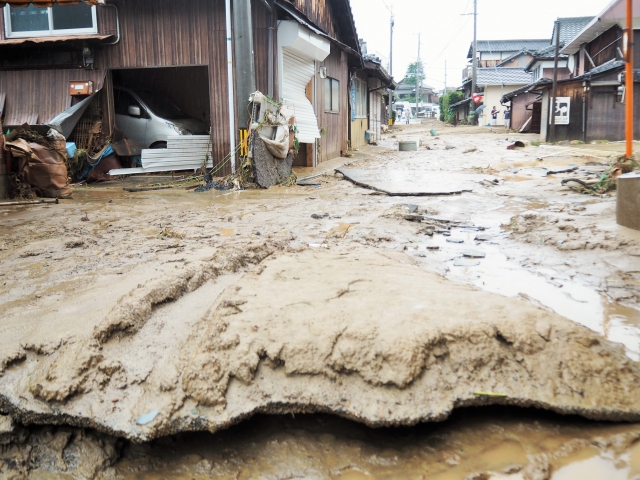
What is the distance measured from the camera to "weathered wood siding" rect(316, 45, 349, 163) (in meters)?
13.5

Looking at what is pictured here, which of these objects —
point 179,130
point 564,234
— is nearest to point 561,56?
point 179,130

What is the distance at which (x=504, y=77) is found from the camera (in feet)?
123

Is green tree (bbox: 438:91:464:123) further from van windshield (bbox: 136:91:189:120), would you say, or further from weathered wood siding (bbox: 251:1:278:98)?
weathered wood siding (bbox: 251:1:278:98)

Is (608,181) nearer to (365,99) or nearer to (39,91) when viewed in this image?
(39,91)

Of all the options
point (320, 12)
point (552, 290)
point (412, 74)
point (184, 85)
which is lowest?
point (552, 290)

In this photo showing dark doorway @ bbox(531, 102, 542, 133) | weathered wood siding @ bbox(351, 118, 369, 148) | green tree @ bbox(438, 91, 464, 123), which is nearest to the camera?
weathered wood siding @ bbox(351, 118, 369, 148)

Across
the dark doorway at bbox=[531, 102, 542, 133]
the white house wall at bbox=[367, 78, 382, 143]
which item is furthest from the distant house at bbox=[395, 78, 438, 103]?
the white house wall at bbox=[367, 78, 382, 143]

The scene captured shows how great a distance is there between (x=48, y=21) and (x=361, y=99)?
40.7 feet

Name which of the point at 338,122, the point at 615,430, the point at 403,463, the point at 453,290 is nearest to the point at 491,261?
the point at 453,290

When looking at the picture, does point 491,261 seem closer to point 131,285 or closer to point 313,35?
point 131,285

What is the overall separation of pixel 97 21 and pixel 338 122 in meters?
7.19

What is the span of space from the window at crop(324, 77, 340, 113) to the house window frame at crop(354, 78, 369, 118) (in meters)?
3.85

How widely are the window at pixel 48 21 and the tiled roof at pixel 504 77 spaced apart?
30980mm

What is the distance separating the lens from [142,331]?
2.32 m
